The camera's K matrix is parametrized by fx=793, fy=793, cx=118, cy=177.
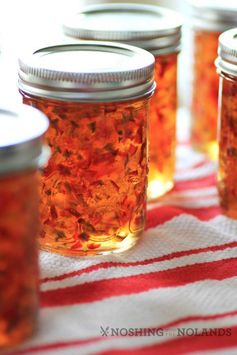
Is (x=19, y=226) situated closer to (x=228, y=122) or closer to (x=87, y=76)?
(x=87, y=76)

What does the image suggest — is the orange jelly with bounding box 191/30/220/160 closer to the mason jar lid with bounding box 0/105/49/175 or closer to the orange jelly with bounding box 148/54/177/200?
the orange jelly with bounding box 148/54/177/200

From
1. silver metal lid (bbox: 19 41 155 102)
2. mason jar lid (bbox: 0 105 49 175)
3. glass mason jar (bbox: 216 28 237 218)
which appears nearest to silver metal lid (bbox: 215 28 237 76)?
glass mason jar (bbox: 216 28 237 218)

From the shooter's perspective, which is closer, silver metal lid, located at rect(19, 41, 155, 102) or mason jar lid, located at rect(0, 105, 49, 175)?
mason jar lid, located at rect(0, 105, 49, 175)

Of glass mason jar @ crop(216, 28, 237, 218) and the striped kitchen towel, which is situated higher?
glass mason jar @ crop(216, 28, 237, 218)

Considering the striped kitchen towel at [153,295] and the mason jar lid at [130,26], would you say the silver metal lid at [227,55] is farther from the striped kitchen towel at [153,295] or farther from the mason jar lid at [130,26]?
the striped kitchen towel at [153,295]

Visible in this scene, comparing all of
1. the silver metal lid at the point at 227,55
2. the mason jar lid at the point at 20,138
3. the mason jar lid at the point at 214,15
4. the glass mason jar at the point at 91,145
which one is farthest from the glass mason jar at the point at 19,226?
the mason jar lid at the point at 214,15

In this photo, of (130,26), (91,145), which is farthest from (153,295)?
(130,26)
